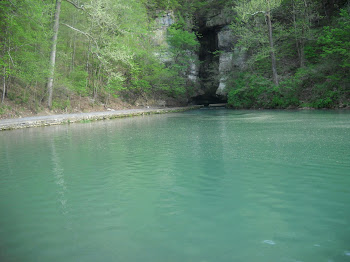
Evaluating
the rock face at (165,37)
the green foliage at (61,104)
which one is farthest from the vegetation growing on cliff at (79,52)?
the rock face at (165,37)

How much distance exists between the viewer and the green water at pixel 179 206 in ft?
10.2

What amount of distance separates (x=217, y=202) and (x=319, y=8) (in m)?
38.2

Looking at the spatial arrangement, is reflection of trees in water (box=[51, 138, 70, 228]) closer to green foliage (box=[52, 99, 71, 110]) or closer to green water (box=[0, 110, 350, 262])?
green water (box=[0, 110, 350, 262])

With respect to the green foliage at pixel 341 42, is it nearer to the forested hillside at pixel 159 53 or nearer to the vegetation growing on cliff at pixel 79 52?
the forested hillside at pixel 159 53

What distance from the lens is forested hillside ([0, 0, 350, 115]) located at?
2095 centimetres

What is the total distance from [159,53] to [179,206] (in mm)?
38232

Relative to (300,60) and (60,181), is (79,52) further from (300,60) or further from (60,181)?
(60,181)

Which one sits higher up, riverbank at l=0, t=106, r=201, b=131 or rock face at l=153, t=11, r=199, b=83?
rock face at l=153, t=11, r=199, b=83

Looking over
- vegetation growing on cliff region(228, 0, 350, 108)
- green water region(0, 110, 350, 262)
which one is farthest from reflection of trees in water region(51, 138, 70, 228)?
vegetation growing on cliff region(228, 0, 350, 108)

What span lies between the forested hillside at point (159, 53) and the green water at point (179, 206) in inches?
596

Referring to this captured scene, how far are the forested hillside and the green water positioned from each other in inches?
596

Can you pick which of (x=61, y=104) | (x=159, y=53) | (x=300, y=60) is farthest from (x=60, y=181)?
(x=159, y=53)

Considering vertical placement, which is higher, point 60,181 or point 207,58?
point 207,58

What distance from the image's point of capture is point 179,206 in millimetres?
4391
